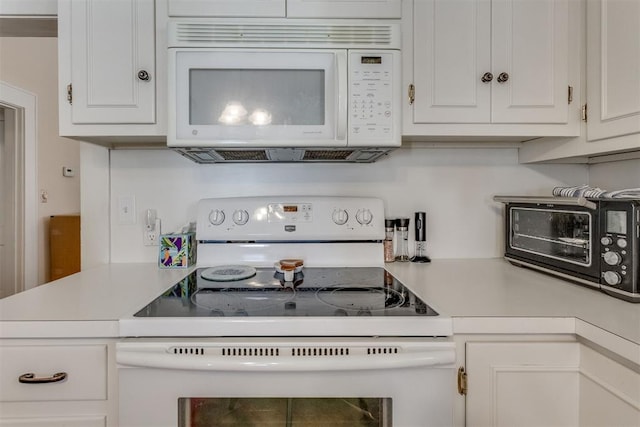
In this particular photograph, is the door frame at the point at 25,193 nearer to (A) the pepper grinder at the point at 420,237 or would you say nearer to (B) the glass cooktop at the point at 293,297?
(B) the glass cooktop at the point at 293,297

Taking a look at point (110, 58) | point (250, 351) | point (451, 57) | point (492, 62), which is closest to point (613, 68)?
point (492, 62)

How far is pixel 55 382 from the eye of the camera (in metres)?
0.80

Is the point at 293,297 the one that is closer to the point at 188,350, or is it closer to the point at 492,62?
the point at 188,350

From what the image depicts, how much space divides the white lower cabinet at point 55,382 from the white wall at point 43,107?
97.0 inches

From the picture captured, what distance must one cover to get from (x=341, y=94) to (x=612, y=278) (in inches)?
36.6

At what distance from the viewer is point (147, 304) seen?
0.91 meters

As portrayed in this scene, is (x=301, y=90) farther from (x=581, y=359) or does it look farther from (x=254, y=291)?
(x=581, y=359)

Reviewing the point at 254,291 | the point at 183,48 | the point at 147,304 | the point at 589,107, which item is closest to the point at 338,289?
the point at 254,291

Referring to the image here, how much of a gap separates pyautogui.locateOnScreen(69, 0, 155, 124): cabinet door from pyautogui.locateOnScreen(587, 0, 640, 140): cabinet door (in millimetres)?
1444

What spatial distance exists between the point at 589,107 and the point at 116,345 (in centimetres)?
155

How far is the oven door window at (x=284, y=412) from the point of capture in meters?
0.80

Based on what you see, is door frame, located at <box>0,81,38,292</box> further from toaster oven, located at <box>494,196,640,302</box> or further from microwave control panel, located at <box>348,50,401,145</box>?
toaster oven, located at <box>494,196,640,302</box>

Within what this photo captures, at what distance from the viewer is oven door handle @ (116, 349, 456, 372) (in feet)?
2.48

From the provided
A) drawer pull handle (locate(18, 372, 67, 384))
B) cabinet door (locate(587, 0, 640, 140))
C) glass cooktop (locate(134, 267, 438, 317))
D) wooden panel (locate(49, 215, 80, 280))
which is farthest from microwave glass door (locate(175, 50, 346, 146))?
wooden panel (locate(49, 215, 80, 280))
